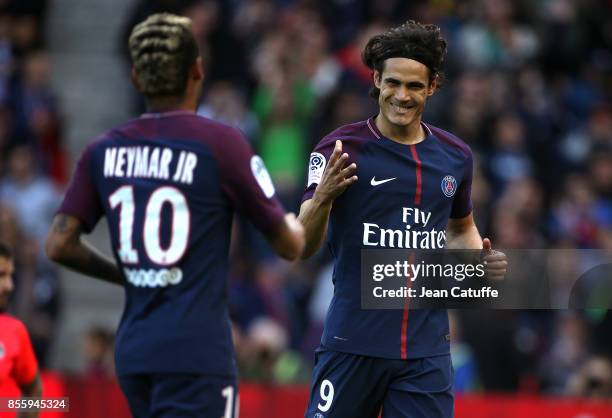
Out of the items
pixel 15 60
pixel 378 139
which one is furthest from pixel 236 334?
pixel 378 139

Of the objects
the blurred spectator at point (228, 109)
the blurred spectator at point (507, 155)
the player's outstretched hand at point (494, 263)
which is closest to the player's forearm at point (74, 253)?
the player's outstretched hand at point (494, 263)

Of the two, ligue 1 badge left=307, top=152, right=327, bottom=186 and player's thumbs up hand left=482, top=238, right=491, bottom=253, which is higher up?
ligue 1 badge left=307, top=152, right=327, bottom=186

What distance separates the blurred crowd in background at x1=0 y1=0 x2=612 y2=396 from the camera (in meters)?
12.0

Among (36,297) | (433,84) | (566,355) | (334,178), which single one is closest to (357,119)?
(566,355)

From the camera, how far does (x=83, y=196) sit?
540 centimetres

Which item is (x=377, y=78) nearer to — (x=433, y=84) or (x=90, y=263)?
(x=433, y=84)

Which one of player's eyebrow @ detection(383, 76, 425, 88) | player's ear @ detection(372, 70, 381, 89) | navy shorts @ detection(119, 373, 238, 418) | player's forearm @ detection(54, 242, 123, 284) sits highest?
player's ear @ detection(372, 70, 381, 89)

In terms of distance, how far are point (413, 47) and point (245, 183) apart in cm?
161

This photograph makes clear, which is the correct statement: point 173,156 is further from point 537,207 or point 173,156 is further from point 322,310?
point 537,207

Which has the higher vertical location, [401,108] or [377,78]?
[377,78]

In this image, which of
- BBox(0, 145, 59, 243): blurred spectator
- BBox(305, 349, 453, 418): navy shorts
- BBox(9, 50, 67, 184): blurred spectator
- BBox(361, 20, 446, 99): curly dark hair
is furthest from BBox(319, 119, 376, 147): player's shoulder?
BBox(9, 50, 67, 184): blurred spectator

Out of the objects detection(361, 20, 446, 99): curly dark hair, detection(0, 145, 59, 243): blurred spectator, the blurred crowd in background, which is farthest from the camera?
detection(0, 145, 59, 243): blurred spectator

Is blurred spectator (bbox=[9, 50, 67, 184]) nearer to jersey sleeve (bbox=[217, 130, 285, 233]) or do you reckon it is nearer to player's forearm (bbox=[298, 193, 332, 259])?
player's forearm (bbox=[298, 193, 332, 259])

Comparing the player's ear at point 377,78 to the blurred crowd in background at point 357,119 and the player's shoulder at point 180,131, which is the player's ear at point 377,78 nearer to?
the player's shoulder at point 180,131
